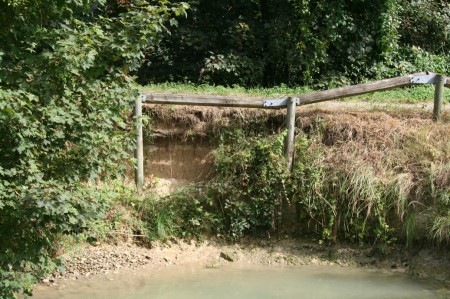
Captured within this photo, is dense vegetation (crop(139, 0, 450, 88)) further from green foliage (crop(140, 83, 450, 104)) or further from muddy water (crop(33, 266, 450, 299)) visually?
muddy water (crop(33, 266, 450, 299))

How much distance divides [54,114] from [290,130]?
16.7ft

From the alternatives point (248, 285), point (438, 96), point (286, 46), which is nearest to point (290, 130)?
point (438, 96)

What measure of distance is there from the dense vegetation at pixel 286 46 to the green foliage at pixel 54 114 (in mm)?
7912

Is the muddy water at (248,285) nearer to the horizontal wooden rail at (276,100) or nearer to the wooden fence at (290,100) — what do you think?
the wooden fence at (290,100)

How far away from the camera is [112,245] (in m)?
9.94

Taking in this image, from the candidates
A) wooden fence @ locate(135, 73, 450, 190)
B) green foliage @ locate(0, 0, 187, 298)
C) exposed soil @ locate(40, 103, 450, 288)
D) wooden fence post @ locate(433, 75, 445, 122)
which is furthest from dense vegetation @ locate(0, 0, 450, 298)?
wooden fence post @ locate(433, 75, 445, 122)

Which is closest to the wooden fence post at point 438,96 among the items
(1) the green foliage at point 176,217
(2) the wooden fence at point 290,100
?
(2) the wooden fence at point 290,100

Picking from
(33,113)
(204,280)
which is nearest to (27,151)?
(33,113)

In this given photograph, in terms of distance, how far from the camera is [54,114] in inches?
238

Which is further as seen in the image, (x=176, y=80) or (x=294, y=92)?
(x=176, y=80)

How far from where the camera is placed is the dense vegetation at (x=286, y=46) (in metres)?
14.8

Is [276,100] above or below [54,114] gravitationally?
above

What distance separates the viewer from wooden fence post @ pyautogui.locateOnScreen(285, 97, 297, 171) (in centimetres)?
1032

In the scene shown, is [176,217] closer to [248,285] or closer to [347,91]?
[248,285]
